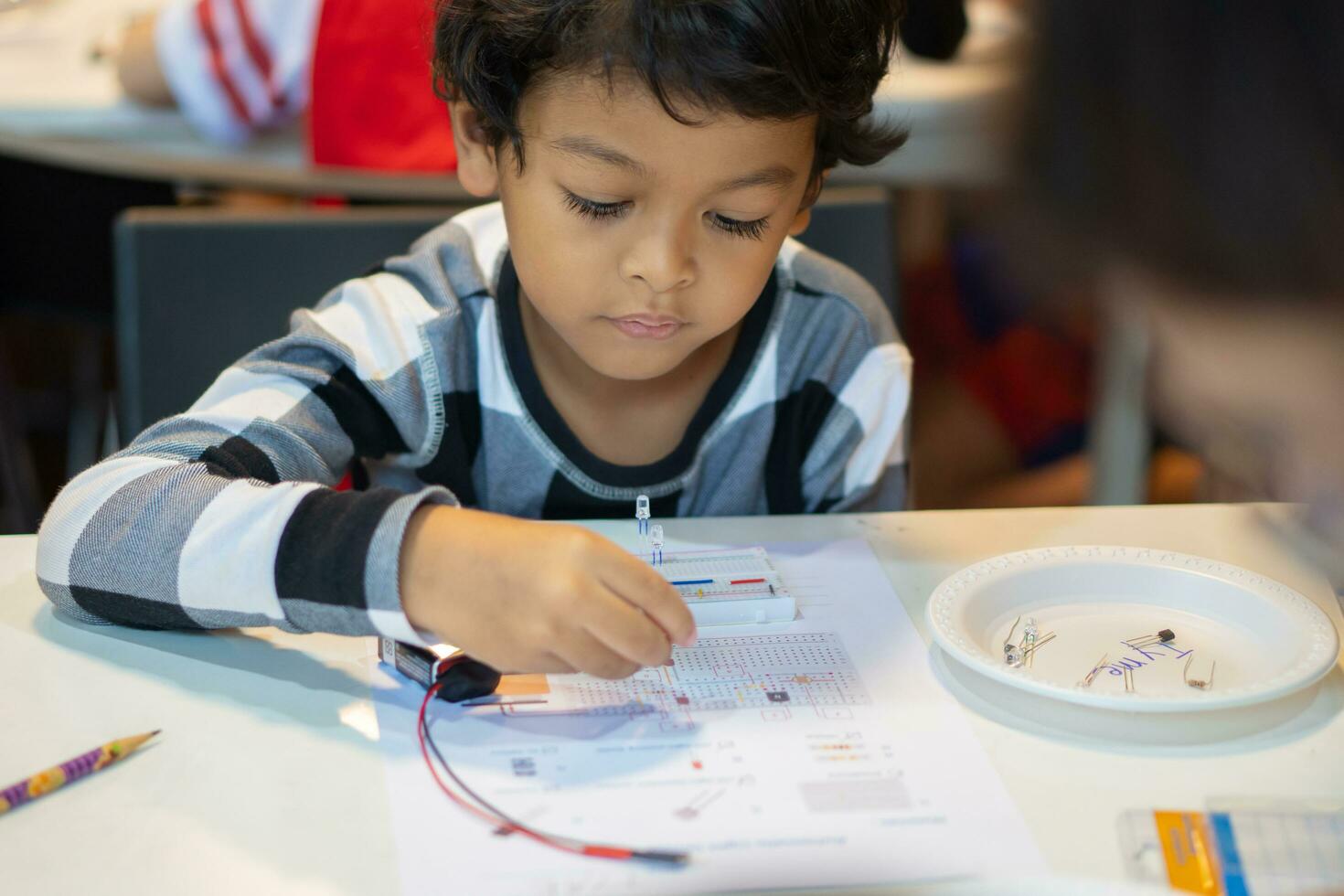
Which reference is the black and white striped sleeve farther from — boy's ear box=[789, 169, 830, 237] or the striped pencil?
boy's ear box=[789, 169, 830, 237]

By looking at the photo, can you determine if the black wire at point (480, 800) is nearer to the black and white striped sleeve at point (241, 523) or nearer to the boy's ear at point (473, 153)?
the black and white striped sleeve at point (241, 523)

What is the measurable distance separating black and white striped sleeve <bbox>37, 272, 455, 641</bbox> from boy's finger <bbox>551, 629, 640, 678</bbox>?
0.29 feet

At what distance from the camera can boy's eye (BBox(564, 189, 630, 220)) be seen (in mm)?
890

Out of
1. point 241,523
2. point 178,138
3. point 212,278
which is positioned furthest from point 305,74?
point 241,523

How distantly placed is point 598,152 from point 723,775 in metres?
0.40

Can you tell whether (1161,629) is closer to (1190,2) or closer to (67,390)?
(1190,2)

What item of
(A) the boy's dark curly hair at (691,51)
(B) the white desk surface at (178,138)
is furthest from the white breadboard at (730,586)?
(B) the white desk surface at (178,138)

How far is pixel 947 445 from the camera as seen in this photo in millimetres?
2443

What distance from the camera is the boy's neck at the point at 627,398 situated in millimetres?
1124

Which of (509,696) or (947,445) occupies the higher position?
(509,696)

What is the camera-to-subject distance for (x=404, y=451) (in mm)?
1062

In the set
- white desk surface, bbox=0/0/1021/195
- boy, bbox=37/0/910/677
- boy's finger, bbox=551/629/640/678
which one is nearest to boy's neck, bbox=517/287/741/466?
boy, bbox=37/0/910/677

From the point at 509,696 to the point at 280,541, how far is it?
0.51 ft

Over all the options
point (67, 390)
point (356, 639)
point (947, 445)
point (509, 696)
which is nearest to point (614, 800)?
point (509, 696)
